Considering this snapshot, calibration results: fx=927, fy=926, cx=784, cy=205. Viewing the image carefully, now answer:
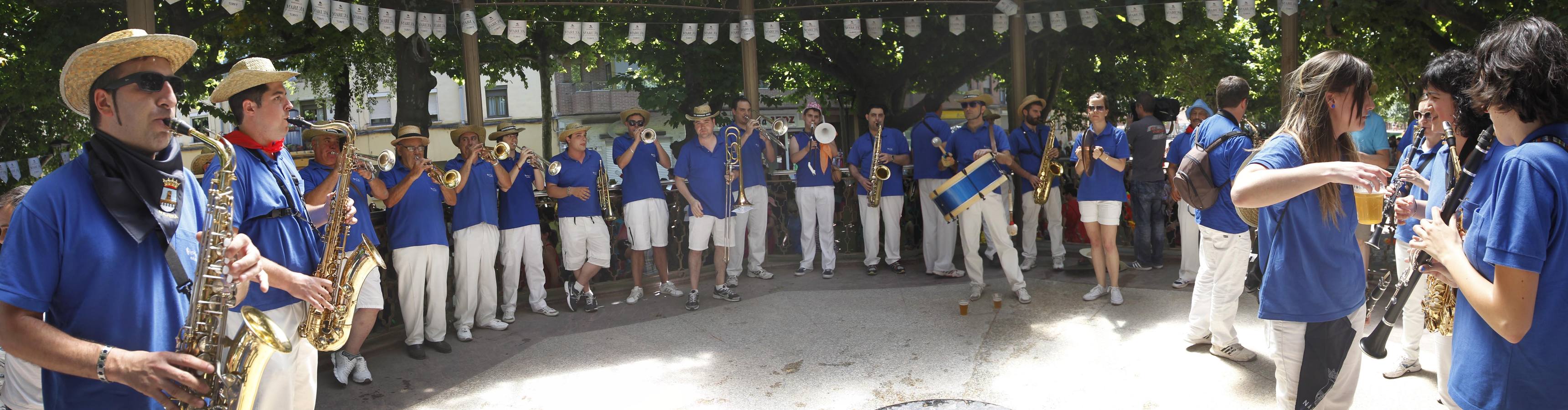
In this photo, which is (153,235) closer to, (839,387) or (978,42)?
(839,387)

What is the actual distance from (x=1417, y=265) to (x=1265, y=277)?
75 cm

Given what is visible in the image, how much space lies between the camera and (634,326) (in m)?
7.11

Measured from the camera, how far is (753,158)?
8609 millimetres

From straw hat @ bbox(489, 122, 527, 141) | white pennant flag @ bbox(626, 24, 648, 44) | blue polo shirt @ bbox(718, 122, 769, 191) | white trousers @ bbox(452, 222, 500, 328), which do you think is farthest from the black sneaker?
white pennant flag @ bbox(626, 24, 648, 44)

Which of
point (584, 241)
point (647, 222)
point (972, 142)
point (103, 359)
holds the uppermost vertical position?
point (972, 142)

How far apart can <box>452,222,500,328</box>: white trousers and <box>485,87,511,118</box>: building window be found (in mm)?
20343

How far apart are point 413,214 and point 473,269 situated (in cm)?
76

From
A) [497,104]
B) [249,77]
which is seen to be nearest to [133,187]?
[249,77]

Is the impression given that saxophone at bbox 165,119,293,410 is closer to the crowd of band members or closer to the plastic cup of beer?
the crowd of band members

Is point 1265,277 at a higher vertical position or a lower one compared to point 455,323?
higher

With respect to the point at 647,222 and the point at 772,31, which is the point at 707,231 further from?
the point at 772,31

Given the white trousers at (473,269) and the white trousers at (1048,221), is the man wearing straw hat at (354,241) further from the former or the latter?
the white trousers at (1048,221)

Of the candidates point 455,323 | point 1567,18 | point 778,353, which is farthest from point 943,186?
point 1567,18

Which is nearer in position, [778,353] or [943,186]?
[778,353]
